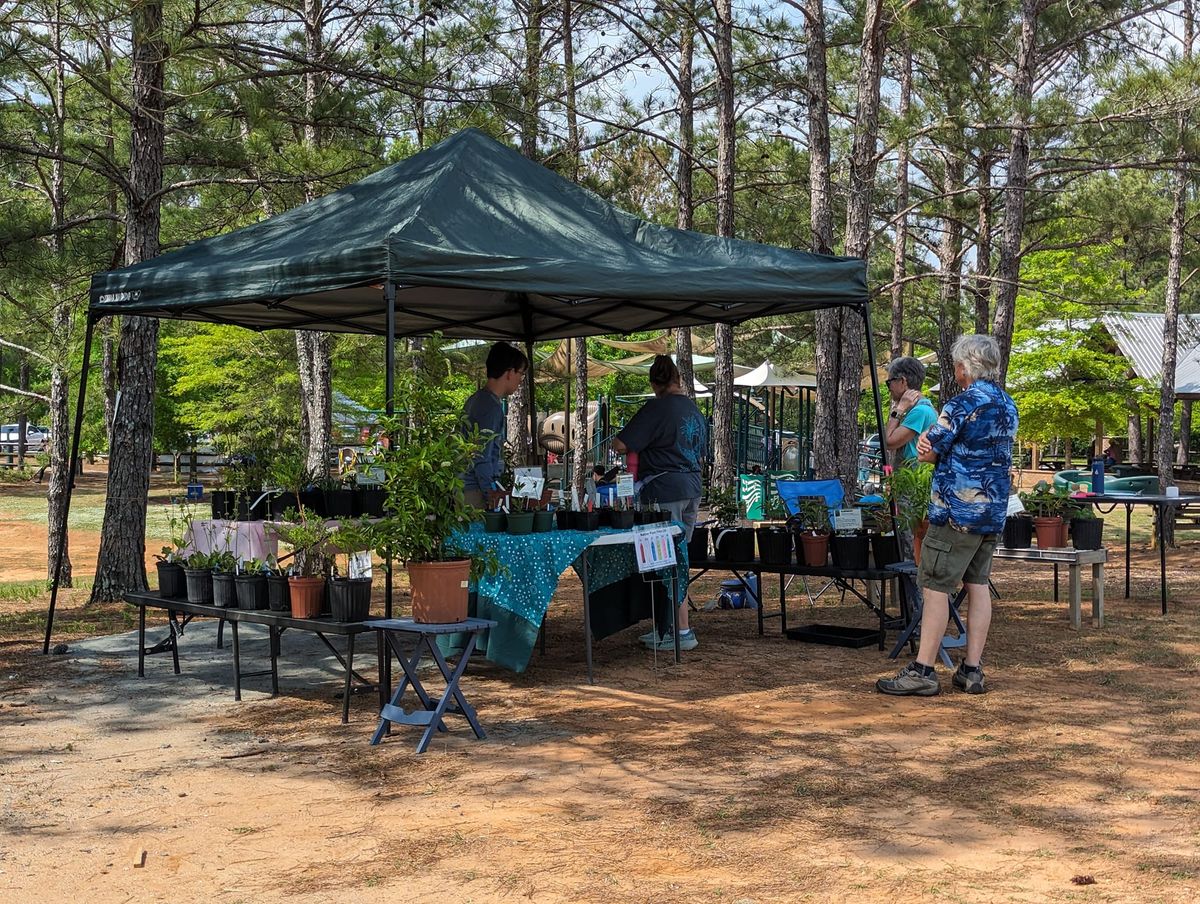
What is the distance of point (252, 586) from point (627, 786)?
222 cm

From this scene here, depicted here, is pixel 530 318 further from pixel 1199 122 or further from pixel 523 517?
pixel 1199 122

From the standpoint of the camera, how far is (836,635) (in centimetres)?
770

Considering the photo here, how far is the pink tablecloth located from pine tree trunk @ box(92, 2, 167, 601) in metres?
3.20

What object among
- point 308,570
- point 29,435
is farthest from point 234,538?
point 29,435

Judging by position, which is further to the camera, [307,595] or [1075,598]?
[1075,598]

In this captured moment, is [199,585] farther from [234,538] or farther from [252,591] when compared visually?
[252,591]

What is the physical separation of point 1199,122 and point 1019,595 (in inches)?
207

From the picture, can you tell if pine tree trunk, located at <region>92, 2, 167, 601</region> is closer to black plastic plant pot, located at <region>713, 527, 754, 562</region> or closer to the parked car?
black plastic plant pot, located at <region>713, 527, 754, 562</region>

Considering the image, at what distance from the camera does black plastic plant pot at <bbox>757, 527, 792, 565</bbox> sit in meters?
7.39

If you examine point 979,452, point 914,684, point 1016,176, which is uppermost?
point 1016,176

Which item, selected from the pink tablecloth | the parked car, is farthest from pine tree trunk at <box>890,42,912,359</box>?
the parked car

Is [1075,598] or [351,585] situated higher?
[351,585]

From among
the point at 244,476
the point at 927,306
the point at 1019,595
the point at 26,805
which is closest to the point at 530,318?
the point at 244,476

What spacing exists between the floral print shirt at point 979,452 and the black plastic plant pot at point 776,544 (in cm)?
156
